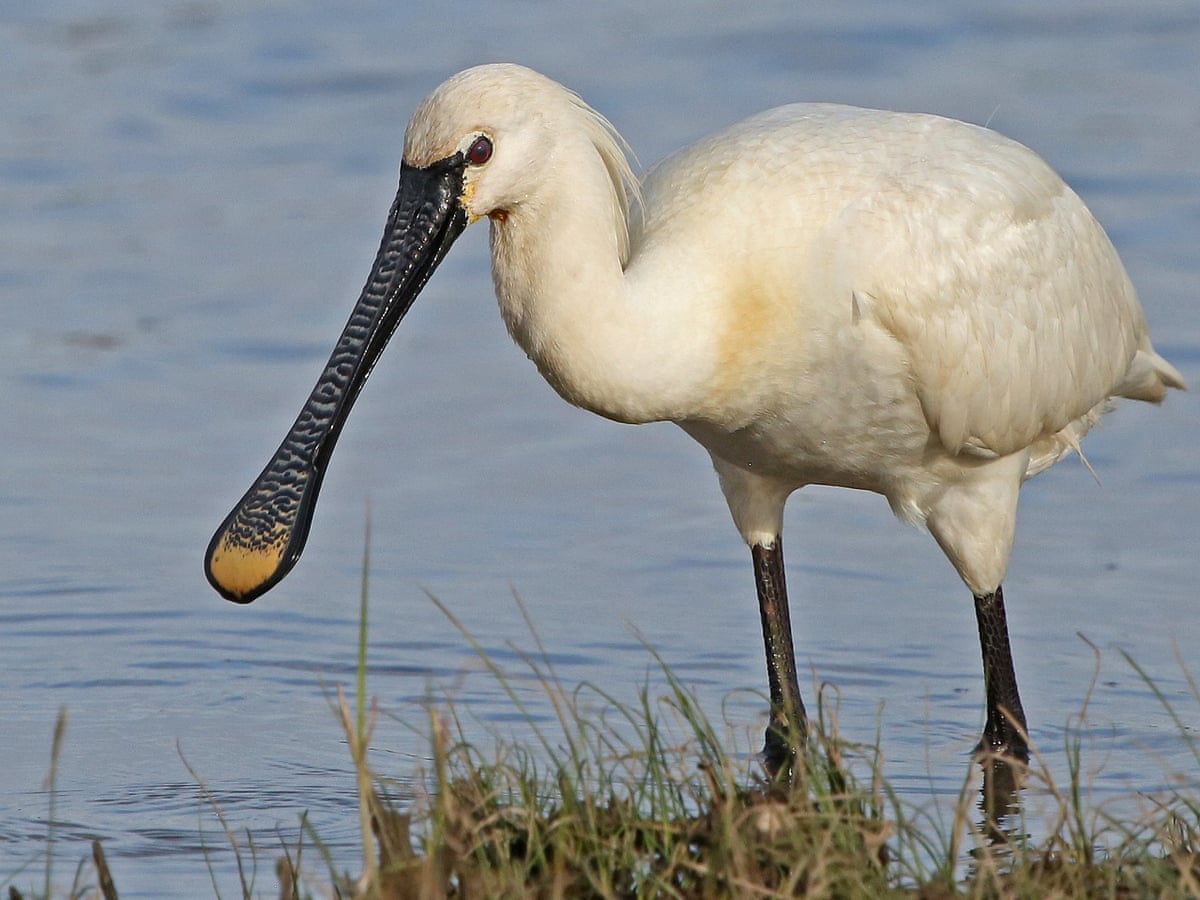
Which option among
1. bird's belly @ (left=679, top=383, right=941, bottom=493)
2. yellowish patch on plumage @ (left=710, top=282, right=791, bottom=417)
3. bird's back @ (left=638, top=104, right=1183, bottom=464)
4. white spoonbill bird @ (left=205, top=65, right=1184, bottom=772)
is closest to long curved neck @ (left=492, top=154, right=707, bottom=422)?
white spoonbill bird @ (left=205, top=65, right=1184, bottom=772)

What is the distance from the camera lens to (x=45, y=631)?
8883 mm

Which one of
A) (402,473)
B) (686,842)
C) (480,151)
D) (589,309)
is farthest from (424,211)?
(402,473)

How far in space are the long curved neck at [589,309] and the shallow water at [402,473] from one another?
92 cm

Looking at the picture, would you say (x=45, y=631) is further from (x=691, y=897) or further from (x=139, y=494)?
(x=691, y=897)

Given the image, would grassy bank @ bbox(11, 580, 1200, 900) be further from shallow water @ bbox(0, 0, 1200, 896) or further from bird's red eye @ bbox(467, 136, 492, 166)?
bird's red eye @ bbox(467, 136, 492, 166)

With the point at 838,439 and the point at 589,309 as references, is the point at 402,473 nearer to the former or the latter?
the point at 838,439

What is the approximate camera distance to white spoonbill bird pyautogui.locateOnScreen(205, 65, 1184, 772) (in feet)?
20.6

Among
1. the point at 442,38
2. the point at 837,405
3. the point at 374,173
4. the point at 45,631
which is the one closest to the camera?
the point at 837,405

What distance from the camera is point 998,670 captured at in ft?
25.7

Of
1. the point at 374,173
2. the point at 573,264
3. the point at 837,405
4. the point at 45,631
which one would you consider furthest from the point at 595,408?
the point at 374,173

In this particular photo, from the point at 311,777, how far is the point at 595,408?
1754 millimetres

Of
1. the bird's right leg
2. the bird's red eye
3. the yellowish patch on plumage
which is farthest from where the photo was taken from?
the bird's right leg

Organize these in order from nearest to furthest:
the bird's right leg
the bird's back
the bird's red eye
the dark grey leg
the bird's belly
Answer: the bird's red eye, the bird's back, the bird's belly, the bird's right leg, the dark grey leg

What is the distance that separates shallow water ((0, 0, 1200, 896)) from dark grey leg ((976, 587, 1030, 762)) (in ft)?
0.58
